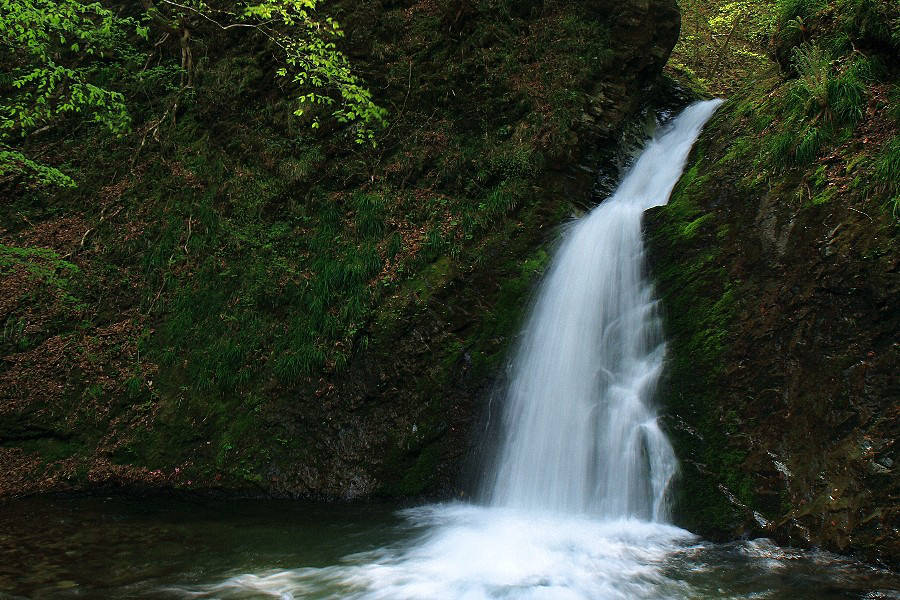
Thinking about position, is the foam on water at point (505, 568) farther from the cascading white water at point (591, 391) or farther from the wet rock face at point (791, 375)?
the wet rock face at point (791, 375)

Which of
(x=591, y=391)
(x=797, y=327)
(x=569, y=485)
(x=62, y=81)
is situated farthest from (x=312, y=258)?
(x=62, y=81)

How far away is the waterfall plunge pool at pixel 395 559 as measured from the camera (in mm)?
3459

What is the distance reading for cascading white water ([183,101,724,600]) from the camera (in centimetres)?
369

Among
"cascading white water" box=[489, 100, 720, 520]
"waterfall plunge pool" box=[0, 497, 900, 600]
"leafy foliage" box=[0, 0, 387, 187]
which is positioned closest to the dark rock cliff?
"leafy foliage" box=[0, 0, 387, 187]

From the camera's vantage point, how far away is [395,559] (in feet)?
13.9

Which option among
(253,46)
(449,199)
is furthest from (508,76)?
(253,46)

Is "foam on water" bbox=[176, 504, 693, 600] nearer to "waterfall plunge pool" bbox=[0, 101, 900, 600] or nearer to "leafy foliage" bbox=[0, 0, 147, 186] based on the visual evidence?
"waterfall plunge pool" bbox=[0, 101, 900, 600]

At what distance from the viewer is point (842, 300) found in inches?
157

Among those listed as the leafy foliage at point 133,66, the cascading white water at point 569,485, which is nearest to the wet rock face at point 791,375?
the cascading white water at point 569,485

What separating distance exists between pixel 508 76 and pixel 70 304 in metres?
7.96

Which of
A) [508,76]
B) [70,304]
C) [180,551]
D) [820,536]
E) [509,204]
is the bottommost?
[180,551]

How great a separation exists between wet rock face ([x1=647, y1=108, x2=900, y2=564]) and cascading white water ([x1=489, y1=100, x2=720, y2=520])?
1.03 feet

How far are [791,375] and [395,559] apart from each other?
3.61m

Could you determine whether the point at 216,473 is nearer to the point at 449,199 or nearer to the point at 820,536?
the point at 449,199
